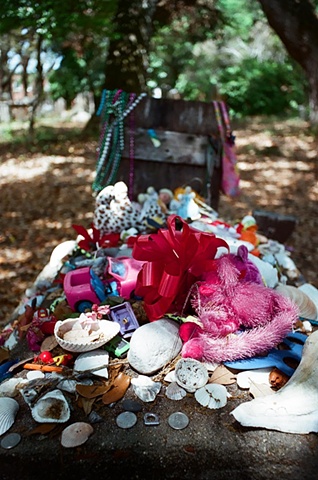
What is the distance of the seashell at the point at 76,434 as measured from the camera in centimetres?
141

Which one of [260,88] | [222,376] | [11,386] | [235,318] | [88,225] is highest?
[260,88]

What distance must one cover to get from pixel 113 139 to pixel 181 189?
715mm

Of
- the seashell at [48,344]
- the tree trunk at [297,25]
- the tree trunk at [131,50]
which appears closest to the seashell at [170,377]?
the seashell at [48,344]

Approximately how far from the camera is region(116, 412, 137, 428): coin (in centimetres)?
148

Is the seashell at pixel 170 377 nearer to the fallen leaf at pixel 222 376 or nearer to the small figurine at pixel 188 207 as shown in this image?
the fallen leaf at pixel 222 376

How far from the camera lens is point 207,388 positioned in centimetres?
161

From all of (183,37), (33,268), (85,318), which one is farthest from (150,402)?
(183,37)

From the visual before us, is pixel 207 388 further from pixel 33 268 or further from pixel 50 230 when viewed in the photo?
pixel 50 230

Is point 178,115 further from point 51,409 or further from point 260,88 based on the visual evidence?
point 260,88

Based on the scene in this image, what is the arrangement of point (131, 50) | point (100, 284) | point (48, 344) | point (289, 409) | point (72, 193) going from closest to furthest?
1. point (289, 409)
2. point (48, 344)
3. point (100, 284)
4. point (72, 193)
5. point (131, 50)

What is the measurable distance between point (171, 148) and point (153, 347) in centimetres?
231

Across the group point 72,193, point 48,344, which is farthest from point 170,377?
point 72,193

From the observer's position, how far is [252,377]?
166 centimetres

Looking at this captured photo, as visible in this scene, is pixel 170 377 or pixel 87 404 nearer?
pixel 87 404
